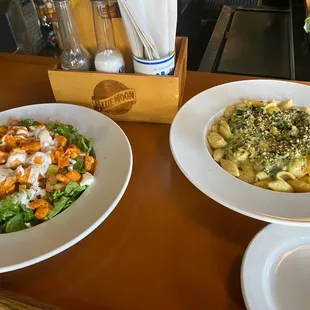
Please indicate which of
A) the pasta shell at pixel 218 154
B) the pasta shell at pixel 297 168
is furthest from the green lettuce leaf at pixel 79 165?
the pasta shell at pixel 297 168

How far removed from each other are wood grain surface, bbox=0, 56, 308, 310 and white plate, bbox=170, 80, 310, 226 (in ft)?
0.20

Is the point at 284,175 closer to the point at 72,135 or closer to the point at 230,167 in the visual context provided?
the point at 230,167

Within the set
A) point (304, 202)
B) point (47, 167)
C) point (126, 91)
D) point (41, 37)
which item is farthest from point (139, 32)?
point (41, 37)

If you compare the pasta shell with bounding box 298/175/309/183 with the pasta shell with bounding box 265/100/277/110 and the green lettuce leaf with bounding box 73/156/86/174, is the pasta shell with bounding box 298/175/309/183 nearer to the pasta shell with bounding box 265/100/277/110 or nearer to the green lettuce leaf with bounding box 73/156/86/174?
the pasta shell with bounding box 265/100/277/110

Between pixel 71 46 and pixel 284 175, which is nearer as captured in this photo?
pixel 284 175

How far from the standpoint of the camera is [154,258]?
1.81ft

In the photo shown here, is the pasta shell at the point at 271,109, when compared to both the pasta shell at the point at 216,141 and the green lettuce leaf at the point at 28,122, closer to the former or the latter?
the pasta shell at the point at 216,141

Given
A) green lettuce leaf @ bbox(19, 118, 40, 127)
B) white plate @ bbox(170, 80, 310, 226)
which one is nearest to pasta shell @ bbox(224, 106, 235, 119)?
white plate @ bbox(170, 80, 310, 226)

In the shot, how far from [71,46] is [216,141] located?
37 cm

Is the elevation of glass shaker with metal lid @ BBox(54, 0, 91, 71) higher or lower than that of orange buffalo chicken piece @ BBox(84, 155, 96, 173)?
higher

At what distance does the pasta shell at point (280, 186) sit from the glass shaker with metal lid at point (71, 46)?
463mm

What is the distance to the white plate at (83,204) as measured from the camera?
0.52 metres

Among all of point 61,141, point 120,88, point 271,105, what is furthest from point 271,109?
point 61,141

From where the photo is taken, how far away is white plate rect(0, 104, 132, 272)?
52 centimetres
